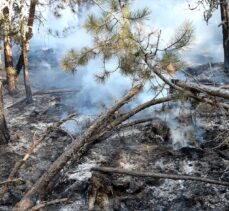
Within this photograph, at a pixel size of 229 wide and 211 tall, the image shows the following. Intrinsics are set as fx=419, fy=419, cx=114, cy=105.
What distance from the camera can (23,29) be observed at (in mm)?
8156

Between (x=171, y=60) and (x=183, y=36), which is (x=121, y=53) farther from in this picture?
(x=183, y=36)

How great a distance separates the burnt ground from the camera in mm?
5059

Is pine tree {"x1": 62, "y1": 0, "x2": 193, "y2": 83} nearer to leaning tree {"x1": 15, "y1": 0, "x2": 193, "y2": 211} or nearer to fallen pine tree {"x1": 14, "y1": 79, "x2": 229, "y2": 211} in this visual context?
leaning tree {"x1": 15, "y1": 0, "x2": 193, "y2": 211}

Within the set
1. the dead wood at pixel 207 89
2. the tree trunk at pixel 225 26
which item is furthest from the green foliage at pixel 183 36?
the tree trunk at pixel 225 26

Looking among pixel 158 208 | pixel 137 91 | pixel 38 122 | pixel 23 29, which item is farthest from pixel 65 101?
pixel 158 208

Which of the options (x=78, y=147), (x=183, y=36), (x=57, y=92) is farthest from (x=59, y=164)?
(x=57, y=92)

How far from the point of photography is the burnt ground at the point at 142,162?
5.06 meters

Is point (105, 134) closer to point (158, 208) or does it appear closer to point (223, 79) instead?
point (158, 208)

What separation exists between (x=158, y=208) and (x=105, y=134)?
6.45 ft

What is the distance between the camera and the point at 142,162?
19.8ft

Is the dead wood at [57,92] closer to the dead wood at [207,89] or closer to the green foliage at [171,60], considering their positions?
the green foliage at [171,60]

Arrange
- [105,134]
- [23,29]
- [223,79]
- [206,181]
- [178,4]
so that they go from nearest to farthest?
[206,181] → [105,134] → [23,29] → [223,79] → [178,4]

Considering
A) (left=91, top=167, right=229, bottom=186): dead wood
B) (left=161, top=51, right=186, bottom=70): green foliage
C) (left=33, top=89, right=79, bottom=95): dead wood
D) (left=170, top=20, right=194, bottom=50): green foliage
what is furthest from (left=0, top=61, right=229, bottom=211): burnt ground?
(left=33, top=89, right=79, bottom=95): dead wood

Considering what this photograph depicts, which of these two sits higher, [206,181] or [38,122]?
[38,122]
